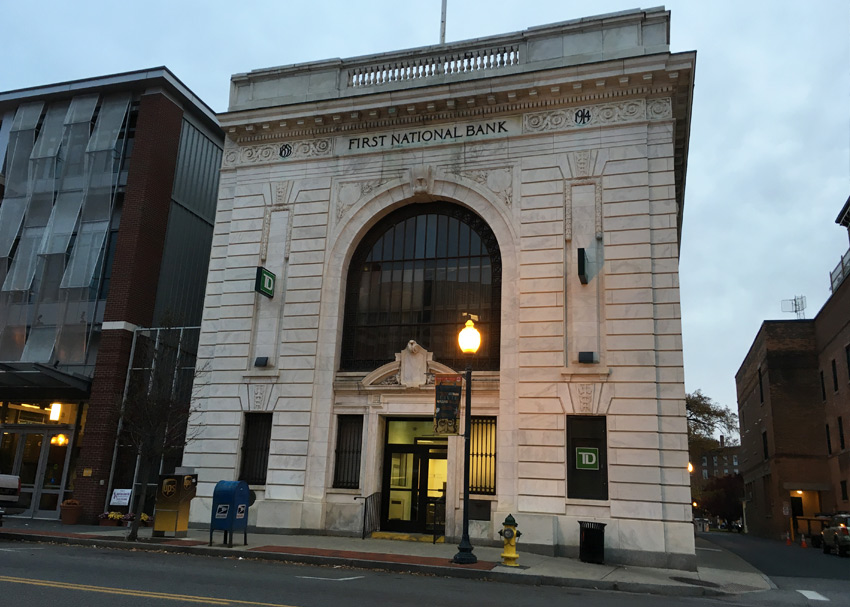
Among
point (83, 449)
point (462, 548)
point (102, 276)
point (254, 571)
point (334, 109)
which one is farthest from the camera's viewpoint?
point (102, 276)

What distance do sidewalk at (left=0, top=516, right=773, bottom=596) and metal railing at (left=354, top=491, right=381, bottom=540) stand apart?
391 mm

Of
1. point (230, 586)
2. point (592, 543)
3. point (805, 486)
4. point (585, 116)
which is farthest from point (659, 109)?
point (805, 486)

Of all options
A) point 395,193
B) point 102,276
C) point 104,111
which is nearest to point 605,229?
point 395,193

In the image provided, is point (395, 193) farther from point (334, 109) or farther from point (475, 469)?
point (475, 469)

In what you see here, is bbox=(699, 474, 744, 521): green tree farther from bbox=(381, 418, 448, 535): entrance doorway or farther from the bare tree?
the bare tree

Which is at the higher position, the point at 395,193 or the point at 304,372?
the point at 395,193

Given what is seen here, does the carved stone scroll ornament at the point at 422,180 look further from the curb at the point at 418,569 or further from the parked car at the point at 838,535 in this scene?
the parked car at the point at 838,535

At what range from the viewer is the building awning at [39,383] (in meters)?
23.2

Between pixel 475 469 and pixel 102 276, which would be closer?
pixel 475 469

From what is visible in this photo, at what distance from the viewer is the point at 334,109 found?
21.8 m

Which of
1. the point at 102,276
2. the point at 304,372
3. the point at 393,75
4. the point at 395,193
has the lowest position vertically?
the point at 304,372

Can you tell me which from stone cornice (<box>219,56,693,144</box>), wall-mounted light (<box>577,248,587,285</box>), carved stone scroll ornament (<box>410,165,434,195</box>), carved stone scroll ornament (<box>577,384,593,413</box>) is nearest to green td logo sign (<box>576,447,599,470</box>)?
carved stone scroll ornament (<box>577,384,593,413</box>)

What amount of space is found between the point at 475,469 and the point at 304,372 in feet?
19.2

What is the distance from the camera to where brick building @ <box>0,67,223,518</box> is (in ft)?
78.6
